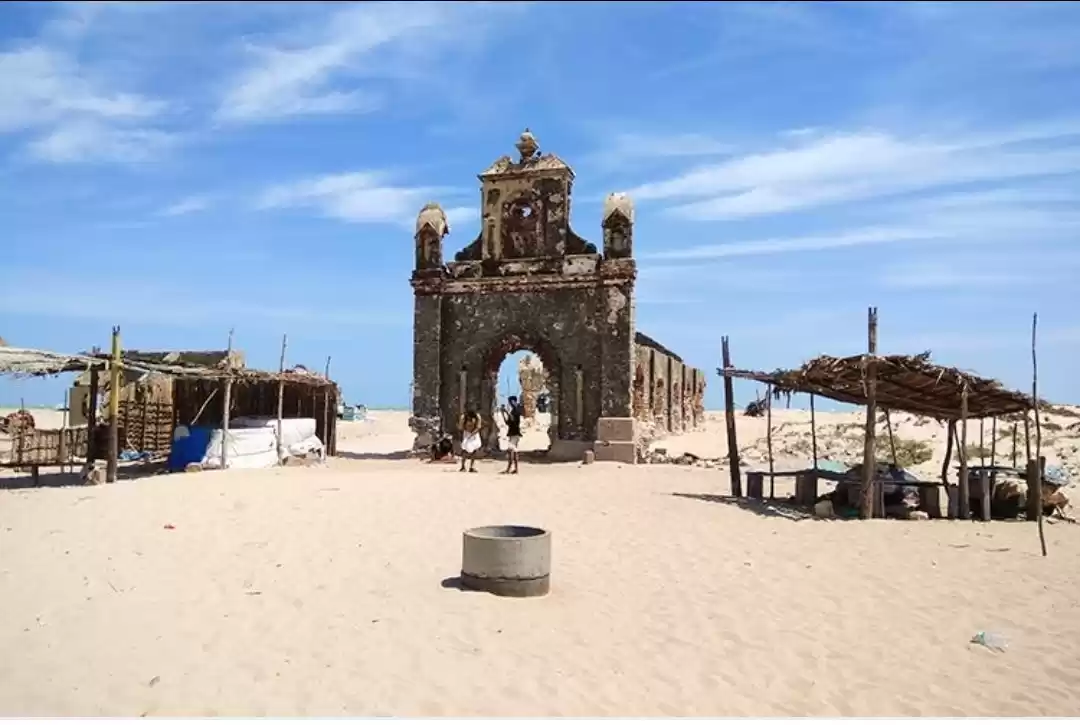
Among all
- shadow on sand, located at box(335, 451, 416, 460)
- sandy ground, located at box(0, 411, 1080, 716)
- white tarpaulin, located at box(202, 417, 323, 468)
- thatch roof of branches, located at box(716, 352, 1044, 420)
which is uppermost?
thatch roof of branches, located at box(716, 352, 1044, 420)

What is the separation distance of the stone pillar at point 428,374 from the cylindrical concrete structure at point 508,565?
43.4ft

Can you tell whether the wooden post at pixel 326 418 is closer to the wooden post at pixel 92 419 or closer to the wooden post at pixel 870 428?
the wooden post at pixel 92 419

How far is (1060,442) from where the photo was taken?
22906 mm

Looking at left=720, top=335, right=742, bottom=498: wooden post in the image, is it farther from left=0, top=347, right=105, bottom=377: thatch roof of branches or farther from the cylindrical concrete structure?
left=0, top=347, right=105, bottom=377: thatch roof of branches

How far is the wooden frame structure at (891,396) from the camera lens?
1171 centimetres

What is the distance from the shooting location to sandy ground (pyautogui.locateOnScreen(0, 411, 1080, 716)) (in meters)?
5.09

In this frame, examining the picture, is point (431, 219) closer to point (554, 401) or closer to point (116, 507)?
point (554, 401)

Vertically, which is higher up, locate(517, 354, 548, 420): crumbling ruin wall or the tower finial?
the tower finial

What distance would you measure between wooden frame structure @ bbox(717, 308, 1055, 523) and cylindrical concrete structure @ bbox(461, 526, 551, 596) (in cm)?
686

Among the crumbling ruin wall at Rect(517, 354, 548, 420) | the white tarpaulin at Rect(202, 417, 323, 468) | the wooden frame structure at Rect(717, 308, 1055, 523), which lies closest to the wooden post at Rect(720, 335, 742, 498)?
the wooden frame structure at Rect(717, 308, 1055, 523)

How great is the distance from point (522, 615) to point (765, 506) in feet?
24.6

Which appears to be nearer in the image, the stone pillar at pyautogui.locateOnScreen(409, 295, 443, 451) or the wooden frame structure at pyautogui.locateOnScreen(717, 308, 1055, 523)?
the wooden frame structure at pyautogui.locateOnScreen(717, 308, 1055, 523)

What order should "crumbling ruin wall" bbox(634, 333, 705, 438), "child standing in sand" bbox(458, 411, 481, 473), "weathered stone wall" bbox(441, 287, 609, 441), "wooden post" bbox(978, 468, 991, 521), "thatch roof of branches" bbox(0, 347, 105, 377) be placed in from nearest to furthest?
"wooden post" bbox(978, 468, 991, 521), "thatch roof of branches" bbox(0, 347, 105, 377), "child standing in sand" bbox(458, 411, 481, 473), "weathered stone wall" bbox(441, 287, 609, 441), "crumbling ruin wall" bbox(634, 333, 705, 438)

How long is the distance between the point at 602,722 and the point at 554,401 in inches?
605
